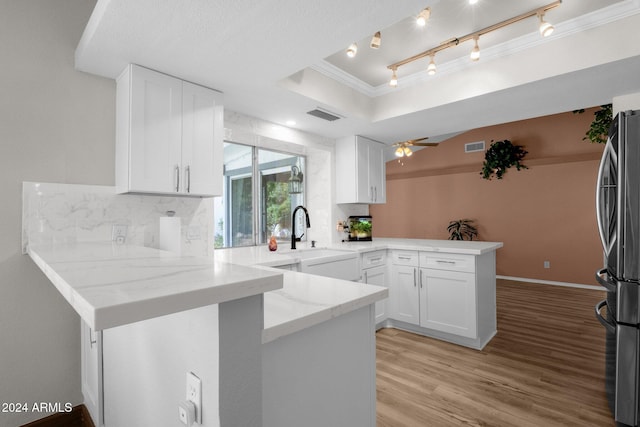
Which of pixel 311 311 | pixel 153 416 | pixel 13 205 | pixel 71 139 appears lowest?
pixel 153 416

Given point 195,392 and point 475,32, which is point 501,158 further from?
point 195,392

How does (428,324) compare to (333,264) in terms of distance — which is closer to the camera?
(333,264)

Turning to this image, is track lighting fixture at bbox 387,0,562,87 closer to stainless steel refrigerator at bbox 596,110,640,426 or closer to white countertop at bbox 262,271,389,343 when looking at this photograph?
stainless steel refrigerator at bbox 596,110,640,426

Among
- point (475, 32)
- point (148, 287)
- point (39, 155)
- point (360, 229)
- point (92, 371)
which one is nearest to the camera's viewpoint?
point (148, 287)

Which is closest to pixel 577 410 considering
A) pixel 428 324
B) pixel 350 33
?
pixel 428 324

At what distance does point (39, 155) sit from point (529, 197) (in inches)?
269

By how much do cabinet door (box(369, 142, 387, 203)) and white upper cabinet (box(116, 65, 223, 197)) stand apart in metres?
2.26

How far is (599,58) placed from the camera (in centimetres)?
207

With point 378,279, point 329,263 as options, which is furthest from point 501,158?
point 329,263

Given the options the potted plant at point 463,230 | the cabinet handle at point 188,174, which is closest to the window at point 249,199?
the cabinet handle at point 188,174

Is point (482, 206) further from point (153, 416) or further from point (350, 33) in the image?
point (153, 416)

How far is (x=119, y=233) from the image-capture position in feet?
6.80

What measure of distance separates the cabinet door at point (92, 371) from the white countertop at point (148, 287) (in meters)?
1.04

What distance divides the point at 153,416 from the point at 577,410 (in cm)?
247
